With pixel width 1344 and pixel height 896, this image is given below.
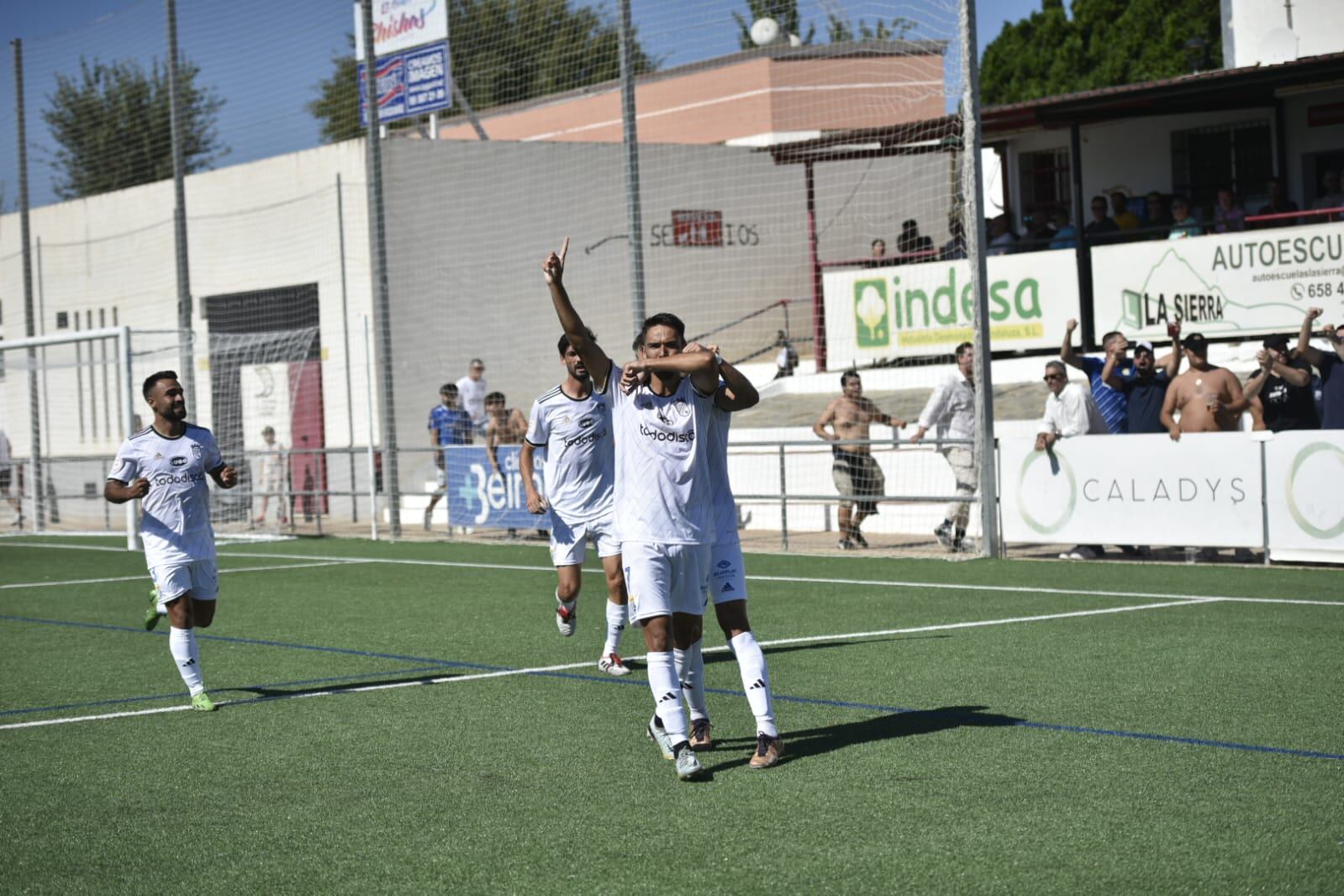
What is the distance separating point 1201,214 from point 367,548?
1338 cm

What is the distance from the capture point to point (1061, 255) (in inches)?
885

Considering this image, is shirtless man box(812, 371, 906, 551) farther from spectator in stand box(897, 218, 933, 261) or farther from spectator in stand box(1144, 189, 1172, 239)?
spectator in stand box(1144, 189, 1172, 239)

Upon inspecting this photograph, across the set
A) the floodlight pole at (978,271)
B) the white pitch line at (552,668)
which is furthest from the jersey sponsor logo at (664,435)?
the floodlight pole at (978,271)

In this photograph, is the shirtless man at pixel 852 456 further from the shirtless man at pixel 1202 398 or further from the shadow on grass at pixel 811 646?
the shadow on grass at pixel 811 646

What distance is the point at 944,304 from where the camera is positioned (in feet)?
77.4

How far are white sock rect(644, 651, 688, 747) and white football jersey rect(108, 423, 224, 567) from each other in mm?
3805

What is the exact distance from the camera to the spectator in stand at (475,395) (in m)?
24.0

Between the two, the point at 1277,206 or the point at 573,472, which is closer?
the point at 573,472

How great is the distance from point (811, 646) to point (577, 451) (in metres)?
2.10

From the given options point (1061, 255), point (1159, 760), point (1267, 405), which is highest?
point (1061, 255)

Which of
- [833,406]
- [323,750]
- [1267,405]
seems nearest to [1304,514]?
[1267,405]

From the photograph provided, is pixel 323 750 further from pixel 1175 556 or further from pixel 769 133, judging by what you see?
pixel 769 133

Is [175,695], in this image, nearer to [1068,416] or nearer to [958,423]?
[1068,416]

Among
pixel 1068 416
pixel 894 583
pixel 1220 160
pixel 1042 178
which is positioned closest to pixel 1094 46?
pixel 1042 178
